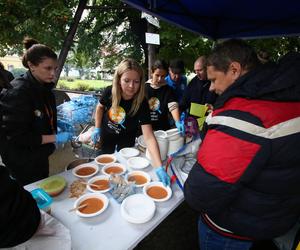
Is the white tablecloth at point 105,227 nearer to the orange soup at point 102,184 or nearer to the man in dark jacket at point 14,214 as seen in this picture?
the orange soup at point 102,184

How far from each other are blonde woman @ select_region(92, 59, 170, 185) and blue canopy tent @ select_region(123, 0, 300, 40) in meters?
0.97

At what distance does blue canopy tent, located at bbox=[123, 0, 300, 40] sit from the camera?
2.67m

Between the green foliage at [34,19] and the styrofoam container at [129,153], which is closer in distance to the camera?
the styrofoam container at [129,153]

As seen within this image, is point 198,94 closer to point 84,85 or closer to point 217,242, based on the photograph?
point 217,242

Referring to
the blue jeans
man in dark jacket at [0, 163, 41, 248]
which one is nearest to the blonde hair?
the blue jeans

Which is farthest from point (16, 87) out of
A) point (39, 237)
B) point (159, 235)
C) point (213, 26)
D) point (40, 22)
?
point (40, 22)

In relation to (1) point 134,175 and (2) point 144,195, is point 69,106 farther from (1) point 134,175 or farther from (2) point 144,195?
(2) point 144,195

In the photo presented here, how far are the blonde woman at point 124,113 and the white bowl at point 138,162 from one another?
0.08 meters

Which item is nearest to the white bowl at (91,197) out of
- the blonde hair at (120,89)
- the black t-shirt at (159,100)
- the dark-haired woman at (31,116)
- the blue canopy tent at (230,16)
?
the dark-haired woman at (31,116)

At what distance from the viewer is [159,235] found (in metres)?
2.35

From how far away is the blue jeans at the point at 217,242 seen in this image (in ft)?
4.08

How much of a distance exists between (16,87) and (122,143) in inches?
45.4

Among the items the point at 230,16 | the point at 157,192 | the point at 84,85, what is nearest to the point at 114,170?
the point at 157,192

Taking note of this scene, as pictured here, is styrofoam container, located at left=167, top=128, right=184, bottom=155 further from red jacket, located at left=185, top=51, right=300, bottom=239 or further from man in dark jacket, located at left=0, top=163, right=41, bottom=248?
man in dark jacket, located at left=0, top=163, right=41, bottom=248
